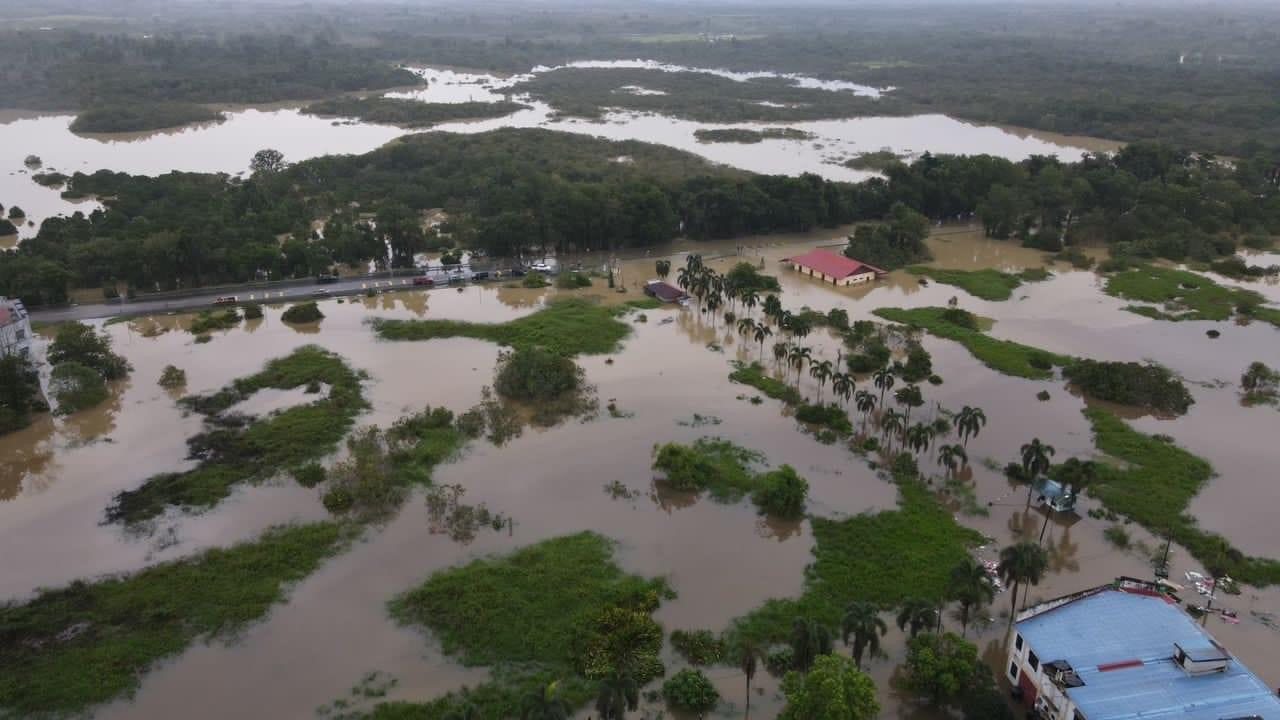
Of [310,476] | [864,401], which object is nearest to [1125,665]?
[864,401]

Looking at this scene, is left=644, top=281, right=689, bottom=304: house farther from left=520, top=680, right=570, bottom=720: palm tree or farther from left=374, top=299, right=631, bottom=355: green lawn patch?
left=520, top=680, right=570, bottom=720: palm tree

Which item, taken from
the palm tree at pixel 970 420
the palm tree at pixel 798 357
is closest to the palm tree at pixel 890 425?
the palm tree at pixel 970 420

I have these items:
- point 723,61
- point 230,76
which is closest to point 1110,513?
point 230,76

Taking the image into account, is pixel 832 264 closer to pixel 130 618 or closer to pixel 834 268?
pixel 834 268

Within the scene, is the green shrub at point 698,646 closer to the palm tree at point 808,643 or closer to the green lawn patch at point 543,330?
the palm tree at point 808,643

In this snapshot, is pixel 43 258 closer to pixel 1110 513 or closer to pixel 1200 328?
pixel 1110 513

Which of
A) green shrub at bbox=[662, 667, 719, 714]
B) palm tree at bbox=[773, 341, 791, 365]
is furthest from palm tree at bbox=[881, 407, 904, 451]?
green shrub at bbox=[662, 667, 719, 714]

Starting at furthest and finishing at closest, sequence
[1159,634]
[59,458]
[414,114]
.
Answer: [414,114]
[59,458]
[1159,634]
